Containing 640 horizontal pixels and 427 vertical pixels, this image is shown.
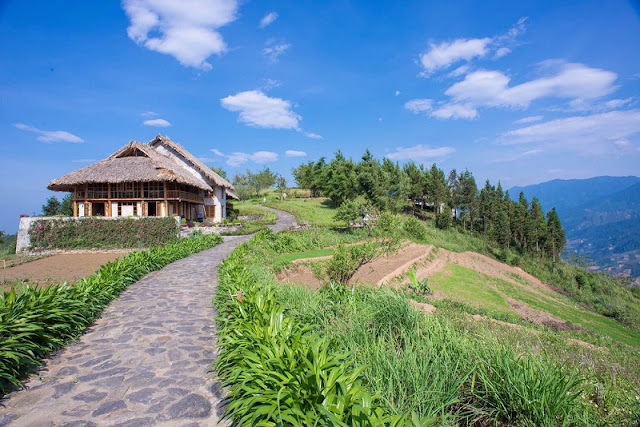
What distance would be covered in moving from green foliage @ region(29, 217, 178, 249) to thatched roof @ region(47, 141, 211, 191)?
5575 mm

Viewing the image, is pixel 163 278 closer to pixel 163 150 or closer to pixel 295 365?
pixel 295 365

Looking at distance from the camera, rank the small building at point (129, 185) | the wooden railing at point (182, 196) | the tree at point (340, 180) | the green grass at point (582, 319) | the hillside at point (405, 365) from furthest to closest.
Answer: the tree at point (340, 180), the wooden railing at point (182, 196), the small building at point (129, 185), the green grass at point (582, 319), the hillside at point (405, 365)

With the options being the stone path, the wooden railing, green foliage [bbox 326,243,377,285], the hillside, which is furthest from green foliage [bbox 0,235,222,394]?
the wooden railing

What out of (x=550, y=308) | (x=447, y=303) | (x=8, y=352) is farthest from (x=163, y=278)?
(x=550, y=308)

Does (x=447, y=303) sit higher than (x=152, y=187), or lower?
lower

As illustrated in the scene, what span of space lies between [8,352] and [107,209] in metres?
24.8

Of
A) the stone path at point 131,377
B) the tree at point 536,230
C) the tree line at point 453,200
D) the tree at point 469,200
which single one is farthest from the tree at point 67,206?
the tree at point 536,230

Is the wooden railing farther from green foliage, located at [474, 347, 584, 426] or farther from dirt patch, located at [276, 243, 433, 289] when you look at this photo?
green foliage, located at [474, 347, 584, 426]

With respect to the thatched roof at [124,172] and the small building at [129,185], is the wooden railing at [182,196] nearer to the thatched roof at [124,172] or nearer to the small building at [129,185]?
the small building at [129,185]

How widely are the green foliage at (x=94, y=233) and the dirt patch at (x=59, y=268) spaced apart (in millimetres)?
1128

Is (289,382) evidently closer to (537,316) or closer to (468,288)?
(537,316)

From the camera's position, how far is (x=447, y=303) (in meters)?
11.1

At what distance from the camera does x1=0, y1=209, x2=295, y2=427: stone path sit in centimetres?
316

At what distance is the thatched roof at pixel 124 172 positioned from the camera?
23391mm
